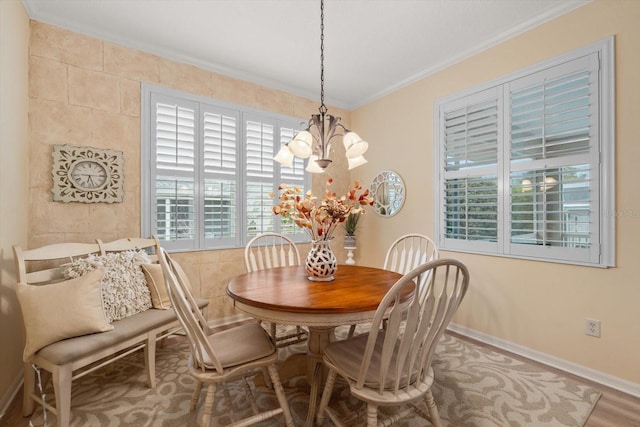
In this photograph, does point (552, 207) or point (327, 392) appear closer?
point (327, 392)

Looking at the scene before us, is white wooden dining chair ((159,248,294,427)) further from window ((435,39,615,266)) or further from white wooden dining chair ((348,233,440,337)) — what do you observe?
window ((435,39,615,266))

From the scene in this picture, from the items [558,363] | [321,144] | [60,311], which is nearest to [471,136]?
[321,144]

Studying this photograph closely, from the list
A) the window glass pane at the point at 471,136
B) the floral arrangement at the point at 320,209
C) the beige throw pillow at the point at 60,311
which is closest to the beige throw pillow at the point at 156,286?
the beige throw pillow at the point at 60,311

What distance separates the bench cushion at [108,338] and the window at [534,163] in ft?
8.73

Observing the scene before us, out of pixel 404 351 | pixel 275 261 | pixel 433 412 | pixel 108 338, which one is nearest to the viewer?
pixel 404 351

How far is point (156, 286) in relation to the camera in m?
2.23

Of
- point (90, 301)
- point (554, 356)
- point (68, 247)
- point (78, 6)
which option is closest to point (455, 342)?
point (554, 356)

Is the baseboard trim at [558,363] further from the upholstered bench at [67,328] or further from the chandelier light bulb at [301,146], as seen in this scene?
the upholstered bench at [67,328]

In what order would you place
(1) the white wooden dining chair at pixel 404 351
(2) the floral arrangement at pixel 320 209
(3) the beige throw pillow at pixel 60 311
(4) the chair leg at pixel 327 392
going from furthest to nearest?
(2) the floral arrangement at pixel 320 209 < (3) the beige throw pillow at pixel 60 311 < (4) the chair leg at pixel 327 392 < (1) the white wooden dining chair at pixel 404 351

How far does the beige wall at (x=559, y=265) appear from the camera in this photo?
1.97 metres

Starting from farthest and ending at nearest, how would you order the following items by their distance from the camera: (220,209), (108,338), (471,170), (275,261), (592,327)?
1. (220,209)
2. (471,170)
3. (275,261)
4. (592,327)
5. (108,338)

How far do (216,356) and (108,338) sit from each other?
817 millimetres

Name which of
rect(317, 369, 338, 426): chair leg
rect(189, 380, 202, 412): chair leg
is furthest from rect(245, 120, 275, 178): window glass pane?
rect(317, 369, 338, 426): chair leg

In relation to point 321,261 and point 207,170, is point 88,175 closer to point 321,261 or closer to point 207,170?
point 207,170
